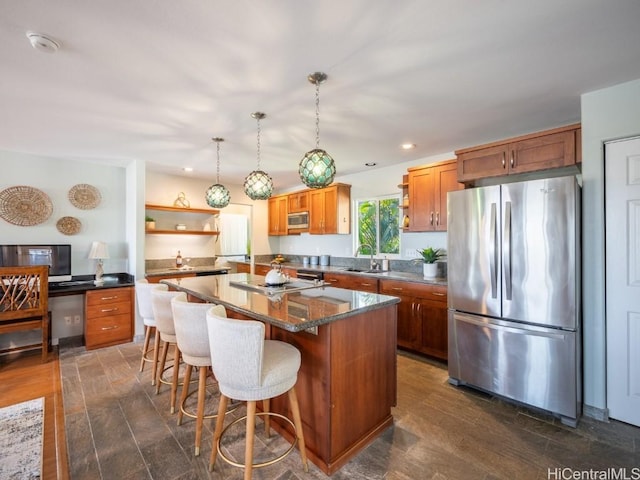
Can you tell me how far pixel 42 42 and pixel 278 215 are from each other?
466 centimetres

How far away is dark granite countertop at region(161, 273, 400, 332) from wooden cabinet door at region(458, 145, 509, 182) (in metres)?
1.71

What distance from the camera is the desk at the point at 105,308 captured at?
3.89m

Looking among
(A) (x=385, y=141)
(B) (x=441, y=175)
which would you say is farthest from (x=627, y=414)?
(A) (x=385, y=141)

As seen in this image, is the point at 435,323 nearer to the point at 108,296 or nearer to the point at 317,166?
the point at 317,166

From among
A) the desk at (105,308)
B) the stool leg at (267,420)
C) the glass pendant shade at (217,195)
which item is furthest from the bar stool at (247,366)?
the desk at (105,308)

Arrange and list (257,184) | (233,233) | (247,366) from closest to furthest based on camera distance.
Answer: (247,366)
(257,184)
(233,233)

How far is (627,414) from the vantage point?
7.50 feet

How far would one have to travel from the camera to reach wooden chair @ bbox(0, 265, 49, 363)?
3297 mm

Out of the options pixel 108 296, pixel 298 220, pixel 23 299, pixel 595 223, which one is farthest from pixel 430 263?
pixel 23 299

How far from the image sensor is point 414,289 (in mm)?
3627

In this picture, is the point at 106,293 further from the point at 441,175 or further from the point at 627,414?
the point at 627,414

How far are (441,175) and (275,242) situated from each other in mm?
4029

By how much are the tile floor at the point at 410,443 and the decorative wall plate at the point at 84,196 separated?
2.68m

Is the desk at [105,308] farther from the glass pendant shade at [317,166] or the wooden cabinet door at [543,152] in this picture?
the wooden cabinet door at [543,152]
